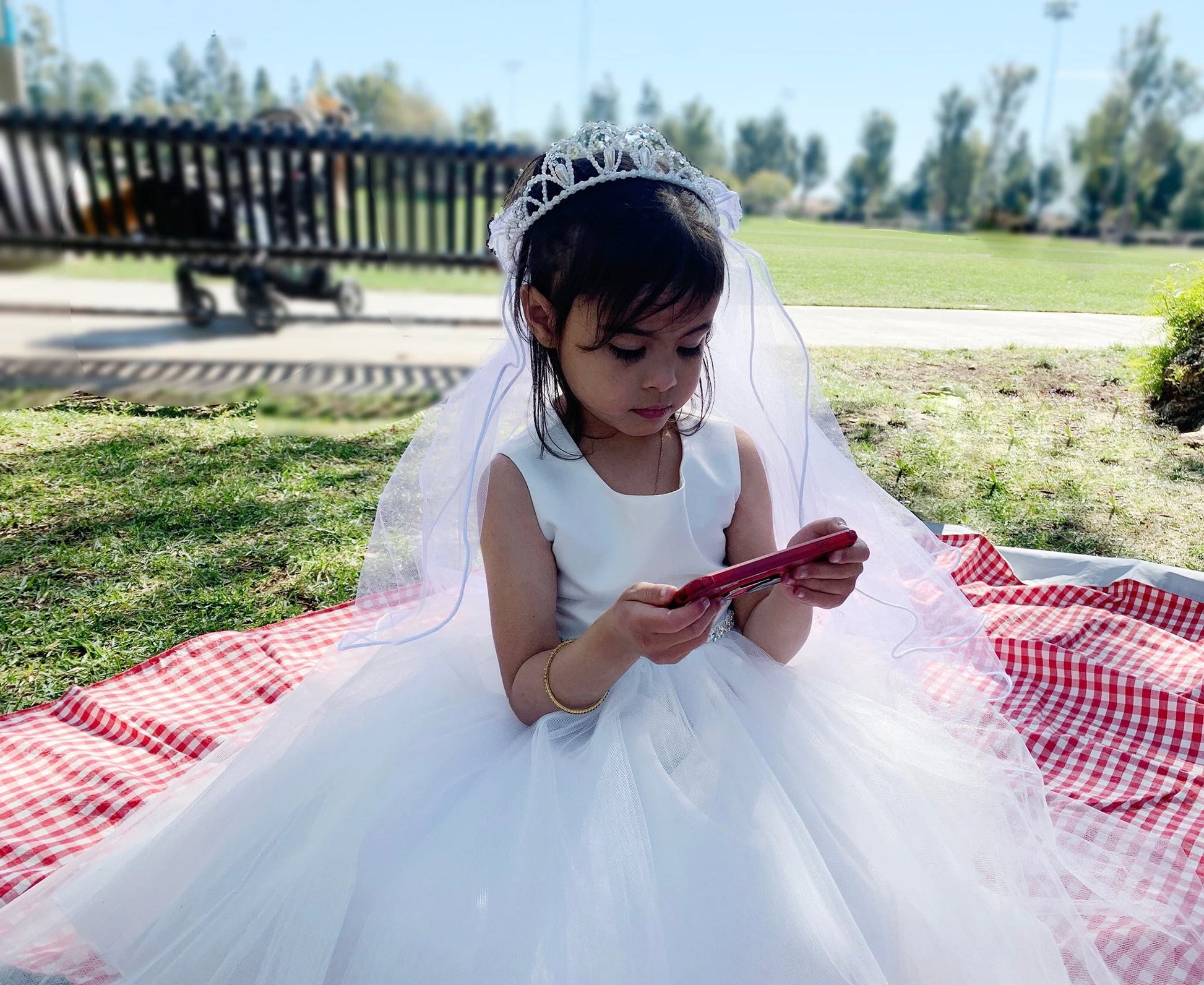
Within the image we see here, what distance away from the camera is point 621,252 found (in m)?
1.33

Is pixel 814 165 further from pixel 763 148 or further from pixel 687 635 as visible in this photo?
pixel 687 635

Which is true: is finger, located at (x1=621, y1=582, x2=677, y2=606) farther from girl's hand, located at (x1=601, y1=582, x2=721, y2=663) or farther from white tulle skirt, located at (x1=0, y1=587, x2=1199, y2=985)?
white tulle skirt, located at (x1=0, y1=587, x2=1199, y2=985)

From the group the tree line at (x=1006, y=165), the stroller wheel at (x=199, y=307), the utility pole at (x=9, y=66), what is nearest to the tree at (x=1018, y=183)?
the tree line at (x=1006, y=165)

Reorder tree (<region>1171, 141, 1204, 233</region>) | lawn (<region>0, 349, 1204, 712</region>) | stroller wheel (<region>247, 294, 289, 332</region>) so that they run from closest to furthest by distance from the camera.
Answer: lawn (<region>0, 349, 1204, 712</region>) < stroller wheel (<region>247, 294, 289, 332</region>) < tree (<region>1171, 141, 1204, 233</region>)

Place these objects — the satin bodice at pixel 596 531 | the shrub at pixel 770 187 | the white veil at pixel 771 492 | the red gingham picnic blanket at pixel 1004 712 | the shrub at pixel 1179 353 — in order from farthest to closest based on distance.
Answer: the shrub at pixel 770 187 < the shrub at pixel 1179 353 < the red gingham picnic blanket at pixel 1004 712 < the white veil at pixel 771 492 < the satin bodice at pixel 596 531

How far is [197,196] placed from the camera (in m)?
5.09

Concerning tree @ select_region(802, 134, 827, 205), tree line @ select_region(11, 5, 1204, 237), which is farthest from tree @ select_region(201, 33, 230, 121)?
tree @ select_region(802, 134, 827, 205)

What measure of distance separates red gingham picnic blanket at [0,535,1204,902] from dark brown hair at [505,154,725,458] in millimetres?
1299

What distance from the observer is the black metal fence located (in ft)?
16.2

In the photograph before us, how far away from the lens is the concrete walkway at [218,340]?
195 inches

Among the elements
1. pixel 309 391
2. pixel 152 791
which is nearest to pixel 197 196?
pixel 309 391

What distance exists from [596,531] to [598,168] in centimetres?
56

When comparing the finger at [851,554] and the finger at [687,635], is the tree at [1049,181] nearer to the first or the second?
the finger at [851,554]

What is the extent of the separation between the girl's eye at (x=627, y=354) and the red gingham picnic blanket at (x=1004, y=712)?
1.31 m
